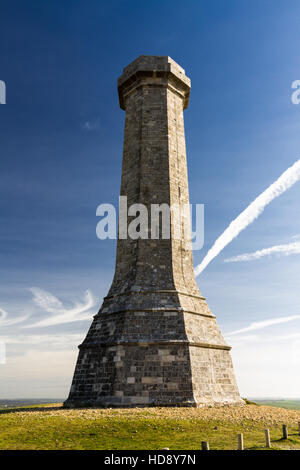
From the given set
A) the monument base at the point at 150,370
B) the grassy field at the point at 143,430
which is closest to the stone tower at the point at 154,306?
the monument base at the point at 150,370

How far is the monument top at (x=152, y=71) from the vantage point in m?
23.4

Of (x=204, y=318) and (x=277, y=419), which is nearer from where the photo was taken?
(x=277, y=419)

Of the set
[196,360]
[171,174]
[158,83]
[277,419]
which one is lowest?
[277,419]

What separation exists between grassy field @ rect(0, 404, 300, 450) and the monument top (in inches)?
739

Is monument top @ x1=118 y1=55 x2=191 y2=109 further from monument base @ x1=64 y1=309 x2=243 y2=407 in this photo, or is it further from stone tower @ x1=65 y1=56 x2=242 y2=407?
monument base @ x1=64 y1=309 x2=243 y2=407

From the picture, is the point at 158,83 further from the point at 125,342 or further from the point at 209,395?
the point at 209,395

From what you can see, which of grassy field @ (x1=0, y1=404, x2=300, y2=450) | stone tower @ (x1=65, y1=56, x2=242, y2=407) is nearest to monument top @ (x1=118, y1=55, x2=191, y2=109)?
stone tower @ (x1=65, y1=56, x2=242, y2=407)

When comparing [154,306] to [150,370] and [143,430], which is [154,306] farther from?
[143,430]

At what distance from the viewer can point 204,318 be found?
19562mm

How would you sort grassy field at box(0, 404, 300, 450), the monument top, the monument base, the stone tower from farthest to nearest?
the monument top
the stone tower
the monument base
grassy field at box(0, 404, 300, 450)

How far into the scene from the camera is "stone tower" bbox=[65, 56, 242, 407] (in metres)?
16.5
